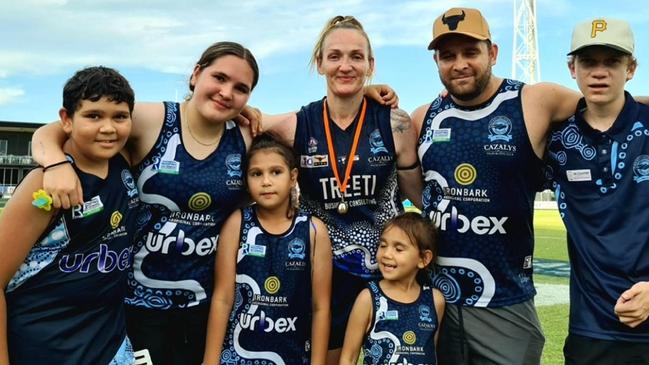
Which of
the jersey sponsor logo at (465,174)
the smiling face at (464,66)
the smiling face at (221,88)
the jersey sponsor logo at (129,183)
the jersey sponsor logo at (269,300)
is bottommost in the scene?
the jersey sponsor logo at (269,300)

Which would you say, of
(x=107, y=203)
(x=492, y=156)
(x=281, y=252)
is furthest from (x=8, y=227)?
(x=492, y=156)

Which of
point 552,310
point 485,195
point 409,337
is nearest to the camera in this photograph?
point 409,337

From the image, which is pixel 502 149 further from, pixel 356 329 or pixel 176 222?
pixel 176 222

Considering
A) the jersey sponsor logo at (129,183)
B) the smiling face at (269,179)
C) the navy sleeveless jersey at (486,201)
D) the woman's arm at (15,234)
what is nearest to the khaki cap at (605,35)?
the navy sleeveless jersey at (486,201)

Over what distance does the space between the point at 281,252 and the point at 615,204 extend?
1881 millimetres

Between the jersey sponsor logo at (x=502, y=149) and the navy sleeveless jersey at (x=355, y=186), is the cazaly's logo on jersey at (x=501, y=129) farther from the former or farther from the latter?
the navy sleeveless jersey at (x=355, y=186)

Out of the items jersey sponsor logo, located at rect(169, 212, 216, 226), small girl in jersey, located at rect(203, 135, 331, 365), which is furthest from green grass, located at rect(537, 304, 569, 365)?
jersey sponsor logo, located at rect(169, 212, 216, 226)

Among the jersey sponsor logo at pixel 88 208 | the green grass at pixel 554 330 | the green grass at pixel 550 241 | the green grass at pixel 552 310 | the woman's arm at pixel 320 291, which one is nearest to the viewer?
the jersey sponsor logo at pixel 88 208

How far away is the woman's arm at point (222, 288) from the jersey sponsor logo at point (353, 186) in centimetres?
58

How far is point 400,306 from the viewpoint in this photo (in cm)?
340

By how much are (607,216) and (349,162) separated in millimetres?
1503

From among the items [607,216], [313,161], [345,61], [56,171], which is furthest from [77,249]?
[607,216]

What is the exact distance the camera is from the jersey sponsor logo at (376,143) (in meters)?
3.68

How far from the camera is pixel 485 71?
11.6 ft
